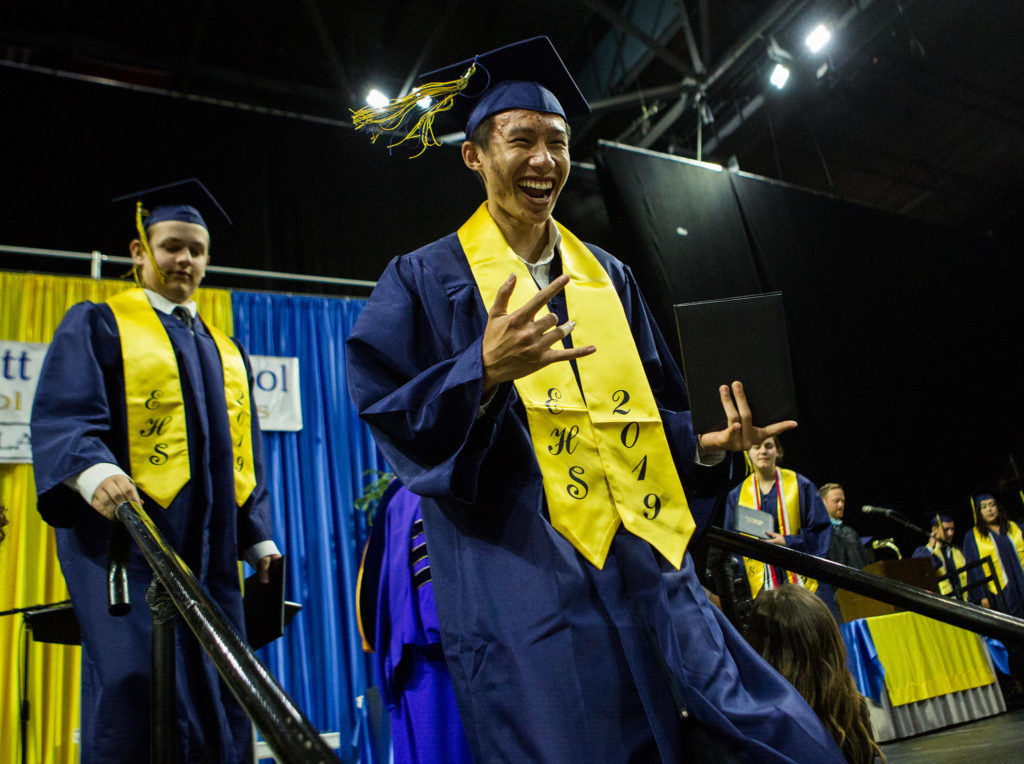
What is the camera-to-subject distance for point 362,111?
1.70 metres

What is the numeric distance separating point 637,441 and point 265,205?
4.62 m

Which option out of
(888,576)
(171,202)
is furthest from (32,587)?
(888,576)

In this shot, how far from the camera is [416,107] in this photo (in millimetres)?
1700

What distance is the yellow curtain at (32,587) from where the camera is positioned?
371 cm

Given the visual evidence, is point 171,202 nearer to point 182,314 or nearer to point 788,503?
point 182,314

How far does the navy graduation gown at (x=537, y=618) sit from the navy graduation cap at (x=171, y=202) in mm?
1596

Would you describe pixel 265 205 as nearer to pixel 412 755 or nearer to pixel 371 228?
pixel 371 228

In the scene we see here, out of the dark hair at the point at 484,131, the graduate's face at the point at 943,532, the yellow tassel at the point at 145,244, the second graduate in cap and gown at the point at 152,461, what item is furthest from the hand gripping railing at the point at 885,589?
the graduate's face at the point at 943,532

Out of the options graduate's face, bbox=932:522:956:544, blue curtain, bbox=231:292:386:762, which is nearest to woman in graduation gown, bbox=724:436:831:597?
blue curtain, bbox=231:292:386:762

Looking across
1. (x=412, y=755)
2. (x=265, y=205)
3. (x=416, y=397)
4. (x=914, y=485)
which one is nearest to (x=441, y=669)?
(x=412, y=755)

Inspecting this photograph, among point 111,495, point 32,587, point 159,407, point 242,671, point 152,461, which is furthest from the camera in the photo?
point 32,587

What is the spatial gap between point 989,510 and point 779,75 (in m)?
4.56

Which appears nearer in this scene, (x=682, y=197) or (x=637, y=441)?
(x=637, y=441)

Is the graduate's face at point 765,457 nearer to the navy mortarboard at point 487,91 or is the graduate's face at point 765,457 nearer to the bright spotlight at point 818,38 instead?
the bright spotlight at point 818,38
